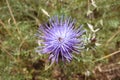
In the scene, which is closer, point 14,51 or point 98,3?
point 14,51

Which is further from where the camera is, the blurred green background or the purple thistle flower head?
the blurred green background

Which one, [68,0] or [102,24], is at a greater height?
[68,0]

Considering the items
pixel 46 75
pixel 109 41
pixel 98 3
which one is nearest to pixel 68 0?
pixel 98 3

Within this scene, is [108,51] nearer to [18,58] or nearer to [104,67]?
[104,67]

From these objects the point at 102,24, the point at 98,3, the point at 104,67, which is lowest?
the point at 104,67

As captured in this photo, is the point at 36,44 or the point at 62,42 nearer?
the point at 62,42

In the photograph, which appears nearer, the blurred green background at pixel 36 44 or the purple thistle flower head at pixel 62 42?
the purple thistle flower head at pixel 62 42

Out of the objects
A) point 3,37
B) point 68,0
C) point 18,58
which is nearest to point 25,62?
point 18,58
